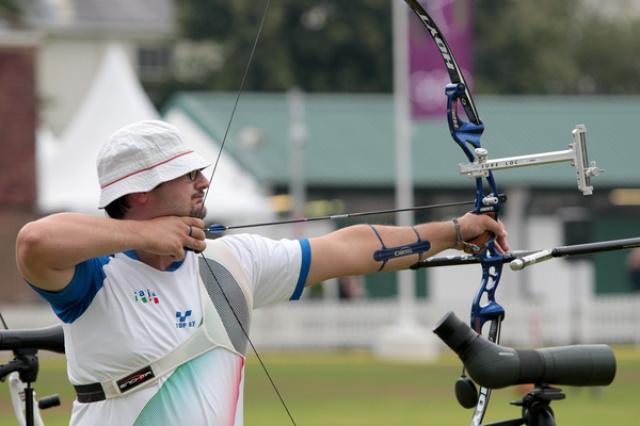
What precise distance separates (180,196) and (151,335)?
377mm

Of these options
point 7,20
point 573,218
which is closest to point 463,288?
point 573,218

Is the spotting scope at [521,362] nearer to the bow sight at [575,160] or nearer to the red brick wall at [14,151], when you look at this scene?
the bow sight at [575,160]

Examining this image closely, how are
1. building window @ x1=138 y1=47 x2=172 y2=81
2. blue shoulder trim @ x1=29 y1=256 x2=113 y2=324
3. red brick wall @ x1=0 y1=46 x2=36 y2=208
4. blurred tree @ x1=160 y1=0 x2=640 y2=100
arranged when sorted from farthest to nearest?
1. building window @ x1=138 y1=47 x2=172 y2=81
2. blurred tree @ x1=160 y1=0 x2=640 y2=100
3. red brick wall @ x1=0 y1=46 x2=36 y2=208
4. blue shoulder trim @ x1=29 y1=256 x2=113 y2=324

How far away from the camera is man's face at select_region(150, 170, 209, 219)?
8.86 ft

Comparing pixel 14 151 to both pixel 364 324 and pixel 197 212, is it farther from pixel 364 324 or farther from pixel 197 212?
pixel 197 212

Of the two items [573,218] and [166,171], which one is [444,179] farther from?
[166,171]

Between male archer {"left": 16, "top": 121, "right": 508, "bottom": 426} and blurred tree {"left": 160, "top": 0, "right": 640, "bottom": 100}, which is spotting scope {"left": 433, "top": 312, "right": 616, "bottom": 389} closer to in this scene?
male archer {"left": 16, "top": 121, "right": 508, "bottom": 426}

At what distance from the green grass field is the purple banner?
407 centimetres

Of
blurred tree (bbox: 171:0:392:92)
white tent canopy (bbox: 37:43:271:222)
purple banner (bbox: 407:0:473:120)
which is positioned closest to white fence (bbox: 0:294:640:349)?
white tent canopy (bbox: 37:43:271:222)

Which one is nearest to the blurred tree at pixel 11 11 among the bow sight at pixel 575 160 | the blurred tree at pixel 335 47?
the blurred tree at pixel 335 47

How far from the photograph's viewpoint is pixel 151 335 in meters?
2.61

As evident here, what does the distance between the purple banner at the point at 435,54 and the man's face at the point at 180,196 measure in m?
12.9

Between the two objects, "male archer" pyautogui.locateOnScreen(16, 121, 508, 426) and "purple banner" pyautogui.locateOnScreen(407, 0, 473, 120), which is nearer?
"male archer" pyautogui.locateOnScreen(16, 121, 508, 426)

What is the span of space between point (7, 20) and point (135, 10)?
76.0 feet
